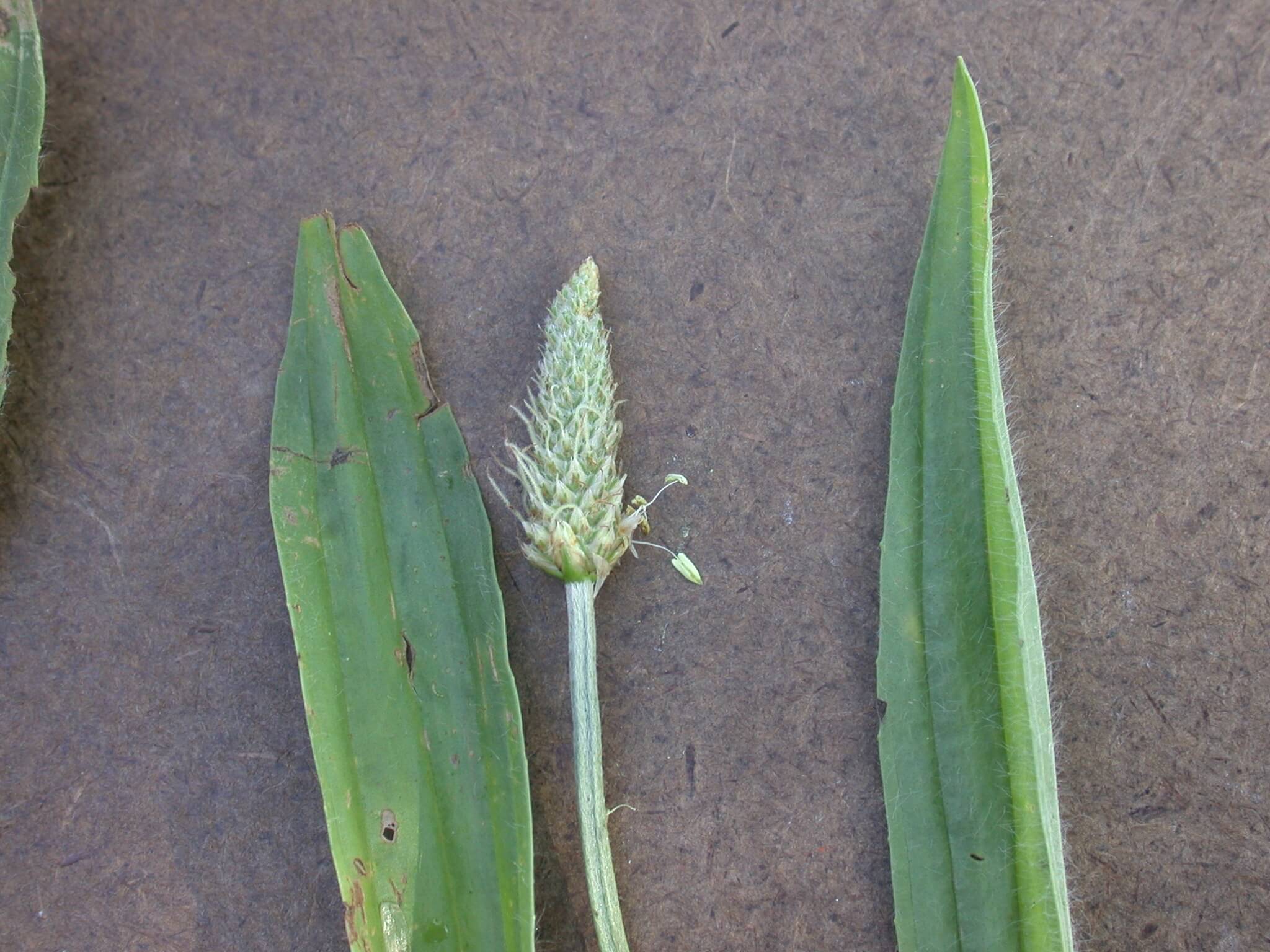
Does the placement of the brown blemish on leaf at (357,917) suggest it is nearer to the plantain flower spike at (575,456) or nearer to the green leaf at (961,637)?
the plantain flower spike at (575,456)

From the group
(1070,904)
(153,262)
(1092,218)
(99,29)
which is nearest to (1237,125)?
(1092,218)

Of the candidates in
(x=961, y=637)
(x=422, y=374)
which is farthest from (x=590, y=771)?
(x=422, y=374)

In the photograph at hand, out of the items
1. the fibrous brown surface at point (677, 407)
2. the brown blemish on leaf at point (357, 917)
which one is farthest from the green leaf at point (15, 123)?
the brown blemish on leaf at point (357, 917)

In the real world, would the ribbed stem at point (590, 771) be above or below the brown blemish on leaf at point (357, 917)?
above

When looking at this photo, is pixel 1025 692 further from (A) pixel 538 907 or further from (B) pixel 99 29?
(B) pixel 99 29

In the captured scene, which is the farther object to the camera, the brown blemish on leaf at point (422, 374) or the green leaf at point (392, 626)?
the brown blemish on leaf at point (422, 374)

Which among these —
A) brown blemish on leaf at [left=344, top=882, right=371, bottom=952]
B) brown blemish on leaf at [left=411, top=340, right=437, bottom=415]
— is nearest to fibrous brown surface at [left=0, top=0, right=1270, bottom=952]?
brown blemish on leaf at [left=411, top=340, right=437, bottom=415]
